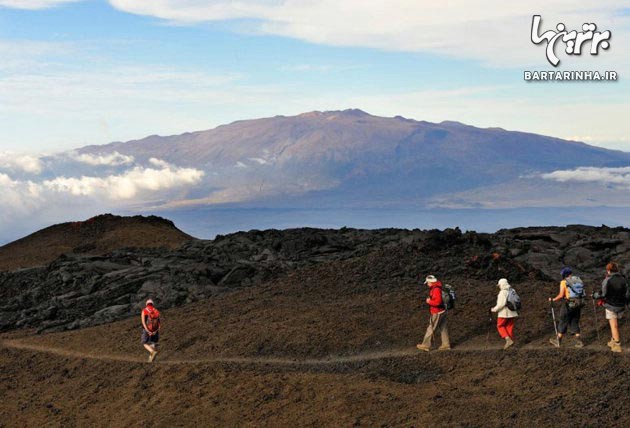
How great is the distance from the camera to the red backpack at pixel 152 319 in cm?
2506

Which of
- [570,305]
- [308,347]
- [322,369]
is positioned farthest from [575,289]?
[308,347]

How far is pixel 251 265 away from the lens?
37438 millimetres

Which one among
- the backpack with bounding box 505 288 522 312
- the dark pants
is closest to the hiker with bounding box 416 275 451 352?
the backpack with bounding box 505 288 522 312

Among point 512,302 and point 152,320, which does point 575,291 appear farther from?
point 152,320

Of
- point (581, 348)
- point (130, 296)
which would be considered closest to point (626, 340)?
point (581, 348)

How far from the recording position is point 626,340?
21.3 m

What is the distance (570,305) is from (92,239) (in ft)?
162

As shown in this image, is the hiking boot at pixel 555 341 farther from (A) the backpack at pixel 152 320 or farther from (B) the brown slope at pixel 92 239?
(B) the brown slope at pixel 92 239

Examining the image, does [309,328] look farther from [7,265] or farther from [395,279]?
[7,265]

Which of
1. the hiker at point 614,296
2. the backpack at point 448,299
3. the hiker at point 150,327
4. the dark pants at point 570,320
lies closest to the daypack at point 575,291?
the dark pants at point 570,320

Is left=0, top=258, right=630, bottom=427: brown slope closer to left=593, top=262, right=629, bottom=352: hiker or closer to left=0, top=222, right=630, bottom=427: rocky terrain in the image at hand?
left=0, top=222, right=630, bottom=427: rocky terrain

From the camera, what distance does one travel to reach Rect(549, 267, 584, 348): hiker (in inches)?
829

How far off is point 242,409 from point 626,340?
415 inches

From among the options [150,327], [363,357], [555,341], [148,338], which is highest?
[555,341]
